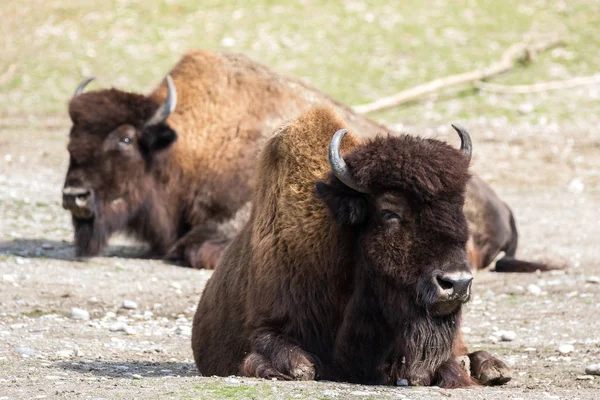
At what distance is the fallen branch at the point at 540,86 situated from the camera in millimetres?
21344

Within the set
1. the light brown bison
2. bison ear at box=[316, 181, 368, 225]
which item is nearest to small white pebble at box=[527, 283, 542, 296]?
the light brown bison

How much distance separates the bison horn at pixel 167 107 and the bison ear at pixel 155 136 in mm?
75

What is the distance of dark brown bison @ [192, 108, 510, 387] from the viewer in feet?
18.1

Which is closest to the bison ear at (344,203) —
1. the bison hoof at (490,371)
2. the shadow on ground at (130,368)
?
the bison hoof at (490,371)

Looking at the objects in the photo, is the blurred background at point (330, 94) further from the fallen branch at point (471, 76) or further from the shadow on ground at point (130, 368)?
the fallen branch at point (471, 76)

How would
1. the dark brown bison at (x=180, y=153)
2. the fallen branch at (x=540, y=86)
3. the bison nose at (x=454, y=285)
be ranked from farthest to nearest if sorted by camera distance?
the fallen branch at (x=540, y=86), the dark brown bison at (x=180, y=153), the bison nose at (x=454, y=285)

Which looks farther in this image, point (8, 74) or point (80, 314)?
point (8, 74)

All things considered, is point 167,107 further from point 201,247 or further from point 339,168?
point 339,168

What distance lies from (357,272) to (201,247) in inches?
206

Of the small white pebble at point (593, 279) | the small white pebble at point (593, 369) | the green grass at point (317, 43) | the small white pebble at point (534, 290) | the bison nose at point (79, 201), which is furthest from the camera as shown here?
the green grass at point (317, 43)

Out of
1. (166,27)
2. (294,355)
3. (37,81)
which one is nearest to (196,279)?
(294,355)

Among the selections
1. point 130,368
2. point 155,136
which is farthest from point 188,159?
point 130,368

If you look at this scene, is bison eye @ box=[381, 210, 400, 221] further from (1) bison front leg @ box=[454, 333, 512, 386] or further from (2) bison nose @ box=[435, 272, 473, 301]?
(1) bison front leg @ box=[454, 333, 512, 386]

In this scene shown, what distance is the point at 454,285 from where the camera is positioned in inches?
209
